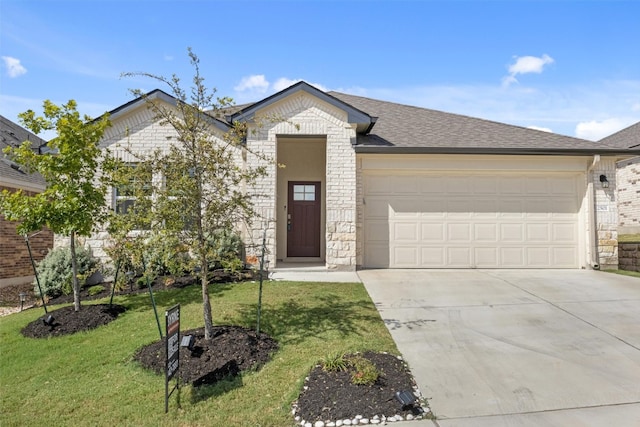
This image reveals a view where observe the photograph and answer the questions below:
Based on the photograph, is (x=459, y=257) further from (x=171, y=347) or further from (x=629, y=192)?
(x=629, y=192)

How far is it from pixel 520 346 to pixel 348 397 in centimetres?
256

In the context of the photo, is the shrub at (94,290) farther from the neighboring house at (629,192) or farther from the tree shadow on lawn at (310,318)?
the neighboring house at (629,192)

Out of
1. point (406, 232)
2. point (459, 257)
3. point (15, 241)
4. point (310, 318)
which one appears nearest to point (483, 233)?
→ point (459, 257)

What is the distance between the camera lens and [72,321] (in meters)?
5.68

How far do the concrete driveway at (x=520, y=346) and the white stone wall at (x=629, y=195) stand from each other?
1044 centimetres

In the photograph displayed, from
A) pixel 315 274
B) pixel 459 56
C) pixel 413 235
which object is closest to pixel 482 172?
pixel 413 235

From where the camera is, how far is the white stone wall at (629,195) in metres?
15.3

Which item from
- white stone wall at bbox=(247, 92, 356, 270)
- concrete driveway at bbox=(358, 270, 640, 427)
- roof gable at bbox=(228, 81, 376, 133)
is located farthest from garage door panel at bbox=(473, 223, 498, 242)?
roof gable at bbox=(228, 81, 376, 133)

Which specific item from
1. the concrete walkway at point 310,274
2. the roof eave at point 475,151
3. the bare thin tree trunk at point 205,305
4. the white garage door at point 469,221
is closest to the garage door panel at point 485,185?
the white garage door at point 469,221

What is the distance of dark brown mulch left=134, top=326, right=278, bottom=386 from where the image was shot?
3.76 m

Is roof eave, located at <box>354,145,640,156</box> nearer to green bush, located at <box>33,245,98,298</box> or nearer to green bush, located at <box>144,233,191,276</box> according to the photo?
green bush, located at <box>144,233,191,276</box>

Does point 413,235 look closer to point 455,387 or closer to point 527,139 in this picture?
point 527,139

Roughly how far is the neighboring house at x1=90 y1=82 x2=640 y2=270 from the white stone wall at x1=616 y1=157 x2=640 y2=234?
8.31m

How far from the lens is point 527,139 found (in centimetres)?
970
